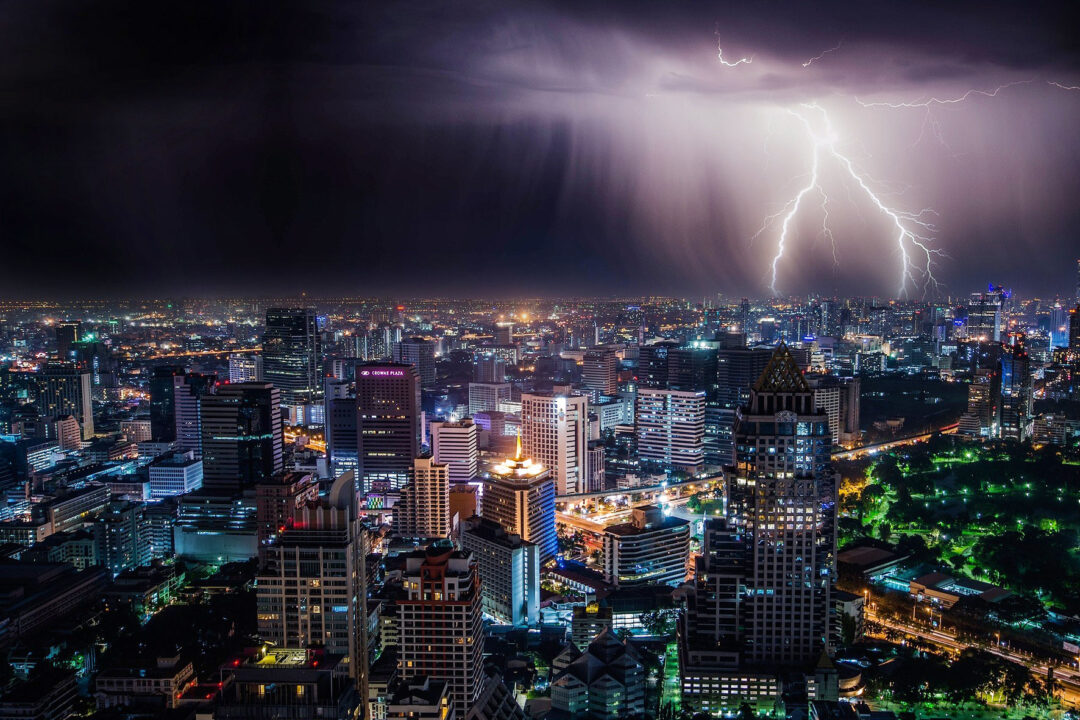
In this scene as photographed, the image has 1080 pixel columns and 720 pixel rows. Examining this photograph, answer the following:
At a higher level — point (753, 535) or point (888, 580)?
point (753, 535)

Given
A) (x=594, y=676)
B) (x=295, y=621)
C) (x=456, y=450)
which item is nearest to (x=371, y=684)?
(x=295, y=621)

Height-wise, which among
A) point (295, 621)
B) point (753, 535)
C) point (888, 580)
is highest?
point (753, 535)

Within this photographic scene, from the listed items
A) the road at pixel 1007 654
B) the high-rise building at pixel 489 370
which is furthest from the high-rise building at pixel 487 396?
the road at pixel 1007 654

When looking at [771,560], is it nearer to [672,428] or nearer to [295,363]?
[672,428]

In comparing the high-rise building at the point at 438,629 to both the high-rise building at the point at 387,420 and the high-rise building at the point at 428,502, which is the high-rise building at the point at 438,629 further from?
the high-rise building at the point at 387,420

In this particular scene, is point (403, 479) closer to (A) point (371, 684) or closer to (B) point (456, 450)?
(B) point (456, 450)

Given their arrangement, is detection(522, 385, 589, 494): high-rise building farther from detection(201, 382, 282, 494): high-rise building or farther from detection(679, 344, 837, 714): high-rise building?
detection(679, 344, 837, 714): high-rise building
